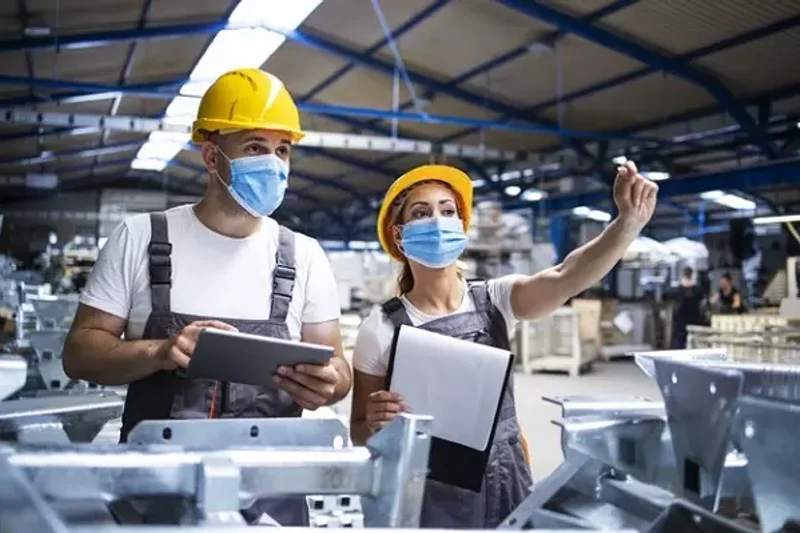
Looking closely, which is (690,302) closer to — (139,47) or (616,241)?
(139,47)

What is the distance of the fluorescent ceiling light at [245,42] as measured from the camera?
7973mm

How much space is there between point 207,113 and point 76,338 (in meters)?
0.59

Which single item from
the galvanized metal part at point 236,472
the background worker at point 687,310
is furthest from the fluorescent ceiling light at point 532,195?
the galvanized metal part at point 236,472

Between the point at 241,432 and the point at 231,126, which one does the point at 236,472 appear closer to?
the point at 241,432

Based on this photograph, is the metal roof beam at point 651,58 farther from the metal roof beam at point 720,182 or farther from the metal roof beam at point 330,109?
the metal roof beam at point 330,109

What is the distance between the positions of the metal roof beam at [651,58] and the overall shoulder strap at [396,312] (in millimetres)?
6235

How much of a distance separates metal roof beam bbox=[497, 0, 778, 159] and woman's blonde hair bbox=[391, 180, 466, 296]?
19.7 feet

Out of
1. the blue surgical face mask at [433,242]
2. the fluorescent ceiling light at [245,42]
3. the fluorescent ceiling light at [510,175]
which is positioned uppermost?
the fluorescent ceiling light at [245,42]

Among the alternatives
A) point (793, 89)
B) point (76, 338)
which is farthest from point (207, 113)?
point (793, 89)

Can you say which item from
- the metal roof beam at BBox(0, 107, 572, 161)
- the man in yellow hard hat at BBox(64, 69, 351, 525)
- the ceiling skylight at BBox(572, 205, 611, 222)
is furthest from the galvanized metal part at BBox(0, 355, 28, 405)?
the ceiling skylight at BBox(572, 205, 611, 222)

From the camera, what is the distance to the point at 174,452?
0.96m

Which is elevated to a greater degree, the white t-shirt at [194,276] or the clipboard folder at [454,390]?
the white t-shirt at [194,276]

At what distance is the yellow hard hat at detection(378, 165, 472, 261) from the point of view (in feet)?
6.97

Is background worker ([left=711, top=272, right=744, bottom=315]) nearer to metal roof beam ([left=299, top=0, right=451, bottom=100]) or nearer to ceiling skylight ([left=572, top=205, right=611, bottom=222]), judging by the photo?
ceiling skylight ([left=572, top=205, right=611, bottom=222])
